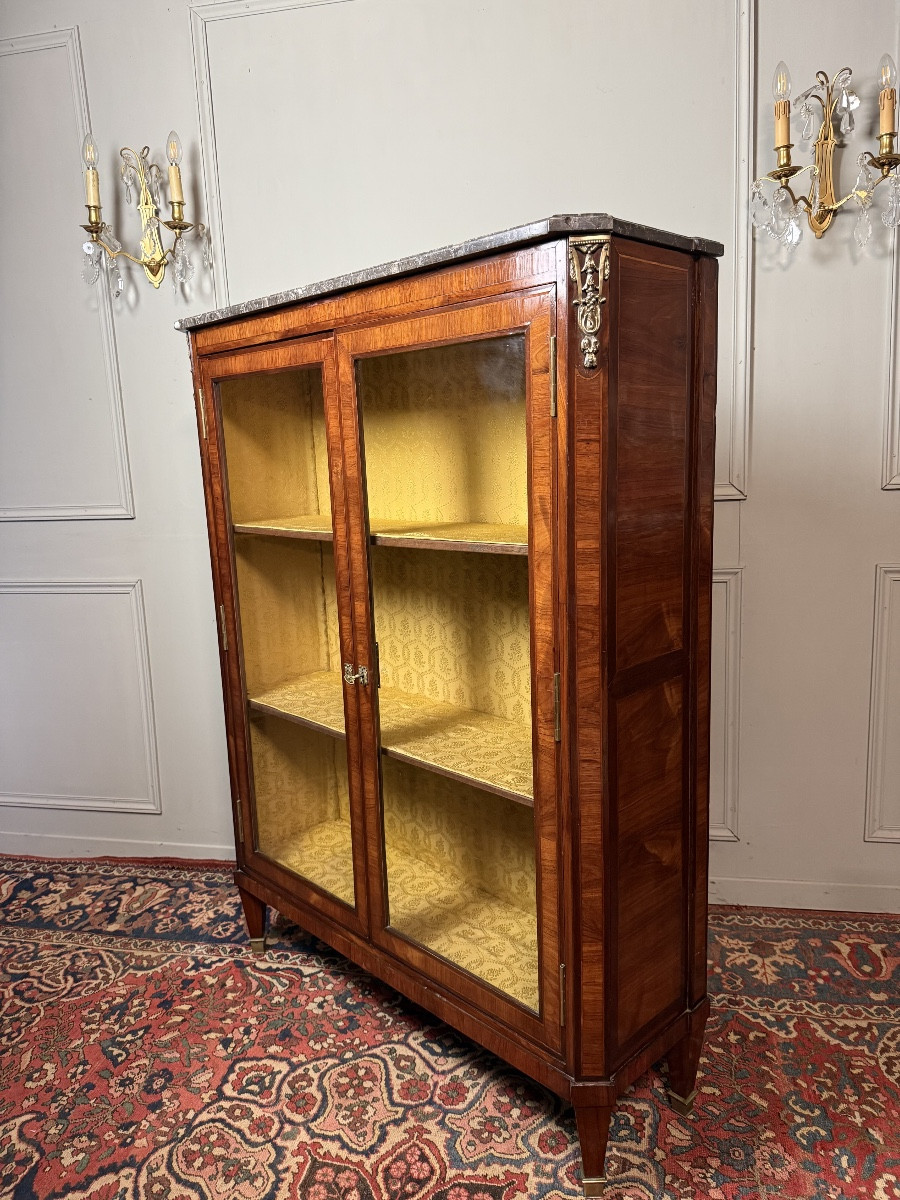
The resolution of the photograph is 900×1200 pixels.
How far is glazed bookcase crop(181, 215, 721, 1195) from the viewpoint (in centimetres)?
114

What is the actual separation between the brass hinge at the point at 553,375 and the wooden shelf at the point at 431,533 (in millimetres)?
193

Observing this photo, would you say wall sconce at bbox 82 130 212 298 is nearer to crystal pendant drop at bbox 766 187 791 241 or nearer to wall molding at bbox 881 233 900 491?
crystal pendant drop at bbox 766 187 791 241

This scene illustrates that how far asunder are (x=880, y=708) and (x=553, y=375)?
1.28 m

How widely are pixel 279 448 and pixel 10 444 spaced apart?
1.08 m

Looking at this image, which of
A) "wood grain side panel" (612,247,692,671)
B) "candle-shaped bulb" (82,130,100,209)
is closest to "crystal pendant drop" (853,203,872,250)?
"wood grain side panel" (612,247,692,671)

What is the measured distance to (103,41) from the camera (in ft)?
7.14

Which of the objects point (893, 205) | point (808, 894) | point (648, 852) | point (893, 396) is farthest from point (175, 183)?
point (808, 894)

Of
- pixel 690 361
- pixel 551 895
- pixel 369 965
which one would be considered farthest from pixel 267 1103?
pixel 690 361

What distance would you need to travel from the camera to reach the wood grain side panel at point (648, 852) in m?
1.24

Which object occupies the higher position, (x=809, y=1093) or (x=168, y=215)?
(x=168, y=215)

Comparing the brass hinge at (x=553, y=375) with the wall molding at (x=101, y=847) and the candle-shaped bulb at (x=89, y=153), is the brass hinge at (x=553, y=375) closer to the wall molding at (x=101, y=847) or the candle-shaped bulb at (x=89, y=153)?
the candle-shaped bulb at (x=89, y=153)

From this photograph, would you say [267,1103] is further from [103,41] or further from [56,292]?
[103,41]

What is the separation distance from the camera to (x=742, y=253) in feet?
5.93

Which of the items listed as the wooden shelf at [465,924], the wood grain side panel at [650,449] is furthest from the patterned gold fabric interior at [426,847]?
the wood grain side panel at [650,449]
